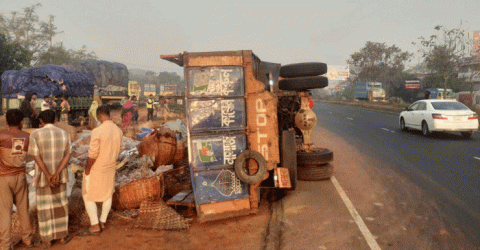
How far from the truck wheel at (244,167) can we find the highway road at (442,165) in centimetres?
279

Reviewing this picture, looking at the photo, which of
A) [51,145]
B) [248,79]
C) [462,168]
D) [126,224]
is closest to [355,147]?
[462,168]

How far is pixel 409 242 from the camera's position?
471cm

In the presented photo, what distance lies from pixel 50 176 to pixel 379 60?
5674 cm

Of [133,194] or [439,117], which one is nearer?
[133,194]

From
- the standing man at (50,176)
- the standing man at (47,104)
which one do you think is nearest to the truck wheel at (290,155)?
the standing man at (50,176)

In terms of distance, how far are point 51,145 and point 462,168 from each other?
348 inches

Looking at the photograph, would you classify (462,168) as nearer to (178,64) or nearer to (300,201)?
(300,201)

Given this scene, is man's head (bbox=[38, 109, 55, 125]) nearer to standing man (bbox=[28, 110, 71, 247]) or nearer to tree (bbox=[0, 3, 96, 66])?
standing man (bbox=[28, 110, 71, 247])

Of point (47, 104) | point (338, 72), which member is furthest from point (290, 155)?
point (338, 72)

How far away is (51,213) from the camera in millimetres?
4973

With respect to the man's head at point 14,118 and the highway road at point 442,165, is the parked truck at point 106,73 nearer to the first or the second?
the highway road at point 442,165

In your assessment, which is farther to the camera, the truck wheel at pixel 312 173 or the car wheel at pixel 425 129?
the car wheel at pixel 425 129

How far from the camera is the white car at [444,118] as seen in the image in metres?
14.4

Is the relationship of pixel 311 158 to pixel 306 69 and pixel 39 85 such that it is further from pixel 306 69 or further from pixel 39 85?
pixel 39 85
